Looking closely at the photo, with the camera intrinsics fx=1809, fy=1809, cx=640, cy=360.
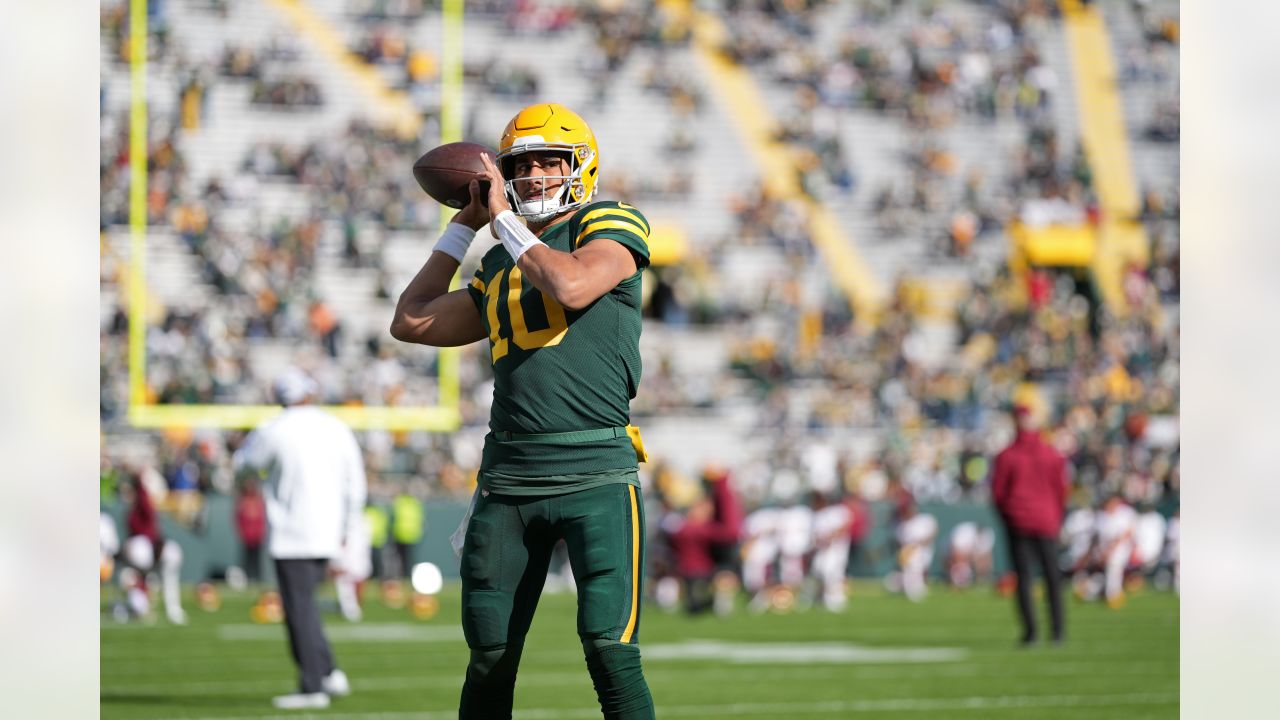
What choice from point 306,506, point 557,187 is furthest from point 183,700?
point 557,187

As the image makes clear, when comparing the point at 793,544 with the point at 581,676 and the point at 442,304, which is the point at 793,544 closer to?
the point at 581,676

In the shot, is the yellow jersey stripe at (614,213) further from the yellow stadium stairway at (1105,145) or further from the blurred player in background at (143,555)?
the yellow stadium stairway at (1105,145)

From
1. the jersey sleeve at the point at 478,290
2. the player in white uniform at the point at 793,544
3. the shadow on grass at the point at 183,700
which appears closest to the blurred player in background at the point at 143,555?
the shadow on grass at the point at 183,700

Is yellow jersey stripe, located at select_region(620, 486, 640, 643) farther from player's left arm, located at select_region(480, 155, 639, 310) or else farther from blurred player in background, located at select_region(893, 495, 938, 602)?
blurred player in background, located at select_region(893, 495, 938, 602)

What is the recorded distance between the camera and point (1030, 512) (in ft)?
36.8

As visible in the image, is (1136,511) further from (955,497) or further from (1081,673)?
(1081,673)

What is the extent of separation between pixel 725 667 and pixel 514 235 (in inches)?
244

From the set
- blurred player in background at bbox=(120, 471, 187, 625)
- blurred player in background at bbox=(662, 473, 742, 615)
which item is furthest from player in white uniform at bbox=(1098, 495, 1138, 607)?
blurred player in background at bbox=(120, 471, 187, 625)

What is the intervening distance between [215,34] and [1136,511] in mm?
12283

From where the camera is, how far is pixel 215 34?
22125 millimetres

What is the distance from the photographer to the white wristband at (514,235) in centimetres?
416

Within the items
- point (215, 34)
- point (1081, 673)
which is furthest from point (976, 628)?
point (215, 34)

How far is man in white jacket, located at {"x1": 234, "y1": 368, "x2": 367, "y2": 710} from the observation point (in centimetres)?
796

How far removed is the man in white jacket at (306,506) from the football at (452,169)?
11.9ft
